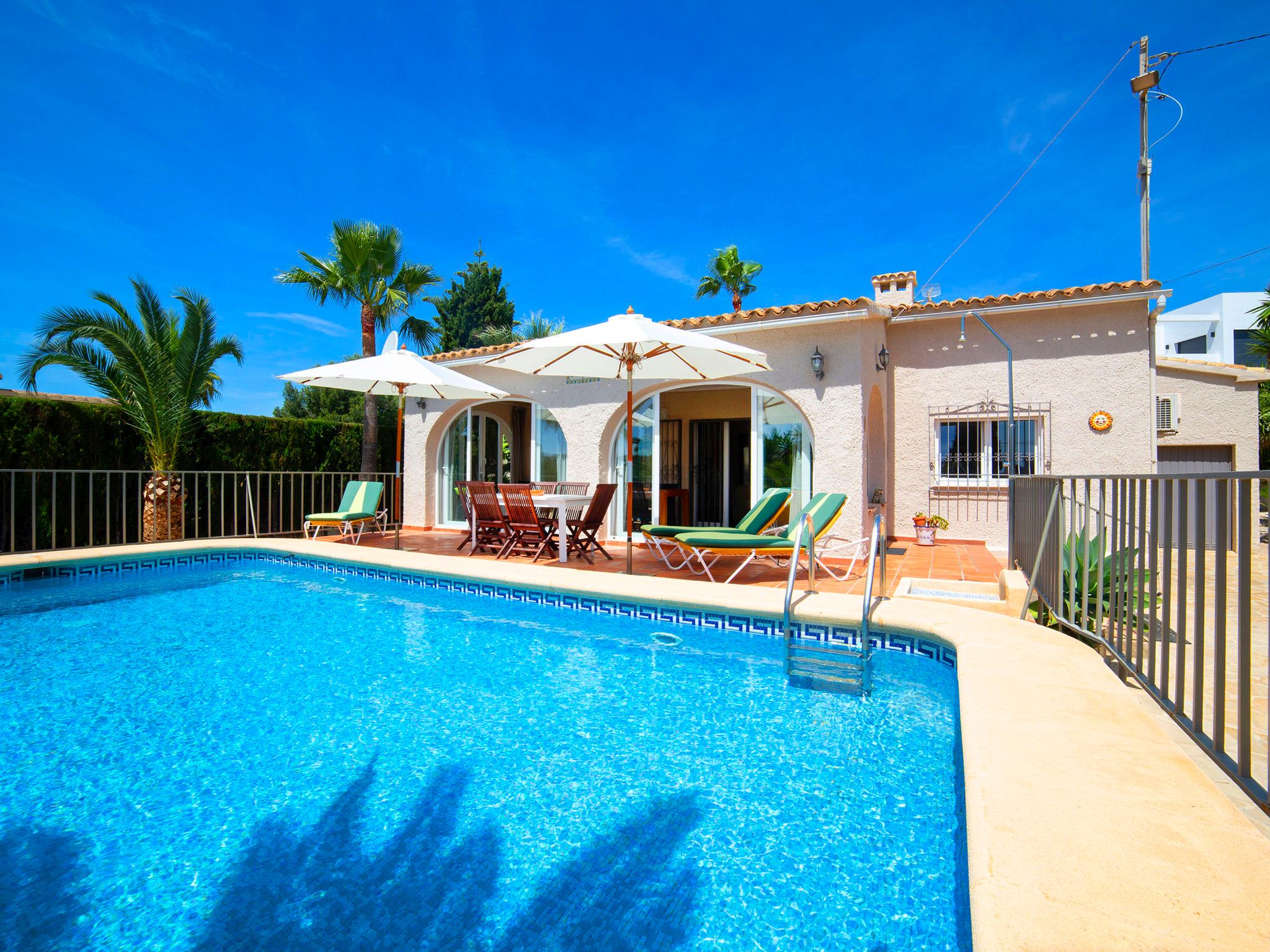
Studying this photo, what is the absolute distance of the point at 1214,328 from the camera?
35875mm

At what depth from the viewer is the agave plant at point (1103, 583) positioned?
2.95 meters

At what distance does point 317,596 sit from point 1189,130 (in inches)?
816

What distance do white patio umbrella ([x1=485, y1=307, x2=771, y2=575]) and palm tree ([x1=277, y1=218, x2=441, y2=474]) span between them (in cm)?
706

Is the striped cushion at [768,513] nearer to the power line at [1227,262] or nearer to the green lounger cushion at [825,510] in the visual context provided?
the green lounger cushion at [825,510]

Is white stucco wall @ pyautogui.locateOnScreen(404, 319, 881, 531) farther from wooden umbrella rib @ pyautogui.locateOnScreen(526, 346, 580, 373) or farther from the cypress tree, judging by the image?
the cypress tree


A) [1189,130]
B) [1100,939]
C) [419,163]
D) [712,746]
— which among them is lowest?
[712,746]

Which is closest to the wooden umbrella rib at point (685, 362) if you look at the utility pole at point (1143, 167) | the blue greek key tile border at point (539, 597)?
the blue greek key tile border at point (539, 597)

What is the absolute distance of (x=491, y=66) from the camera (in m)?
15.0

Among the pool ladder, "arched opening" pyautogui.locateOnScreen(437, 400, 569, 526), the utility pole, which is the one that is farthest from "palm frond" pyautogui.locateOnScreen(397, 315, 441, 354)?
the utility pole

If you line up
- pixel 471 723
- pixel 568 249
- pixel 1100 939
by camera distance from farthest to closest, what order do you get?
pixel 568 249, pixel 471 723, pixel 1100 939

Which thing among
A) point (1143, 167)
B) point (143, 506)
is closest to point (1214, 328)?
point (1143, 167)

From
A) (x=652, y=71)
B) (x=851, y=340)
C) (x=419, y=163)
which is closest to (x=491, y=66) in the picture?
(x=652, y=71)

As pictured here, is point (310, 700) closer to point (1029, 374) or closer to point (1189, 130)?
point (1029, 374)

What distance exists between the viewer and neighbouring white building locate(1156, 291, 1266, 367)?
113ft
